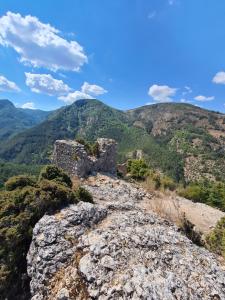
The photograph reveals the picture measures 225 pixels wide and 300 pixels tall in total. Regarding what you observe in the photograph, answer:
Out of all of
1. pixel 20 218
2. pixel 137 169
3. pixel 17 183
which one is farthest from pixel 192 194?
pixel 20 218

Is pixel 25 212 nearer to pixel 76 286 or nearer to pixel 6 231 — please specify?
pixel 6 231

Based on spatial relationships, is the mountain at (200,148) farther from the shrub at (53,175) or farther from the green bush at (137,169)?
the shrub at (53,175)

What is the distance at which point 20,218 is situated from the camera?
8.52m

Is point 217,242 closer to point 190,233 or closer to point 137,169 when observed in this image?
point 190,233

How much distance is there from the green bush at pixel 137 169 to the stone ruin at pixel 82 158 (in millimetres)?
3384

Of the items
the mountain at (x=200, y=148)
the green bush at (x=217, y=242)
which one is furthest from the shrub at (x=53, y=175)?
the mountain at (x=200, y=148)

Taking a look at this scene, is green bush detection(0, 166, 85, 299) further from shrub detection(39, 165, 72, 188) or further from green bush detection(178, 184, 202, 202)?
green bush detection(178, 184, 202, 202)

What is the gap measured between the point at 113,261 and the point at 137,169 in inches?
649

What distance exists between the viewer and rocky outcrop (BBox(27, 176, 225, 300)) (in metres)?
6.23

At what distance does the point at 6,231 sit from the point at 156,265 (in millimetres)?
4598

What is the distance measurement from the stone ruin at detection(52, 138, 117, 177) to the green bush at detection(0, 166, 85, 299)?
241 inches

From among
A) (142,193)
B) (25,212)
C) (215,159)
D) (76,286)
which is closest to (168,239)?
(76,286)

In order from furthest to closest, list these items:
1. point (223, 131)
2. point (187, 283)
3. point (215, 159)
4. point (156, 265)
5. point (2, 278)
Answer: point (223, 131)
point (215, 159)
point (2, 278)
point (156, 265)
point (187, 283)

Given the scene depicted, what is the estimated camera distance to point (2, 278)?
7.52 m
